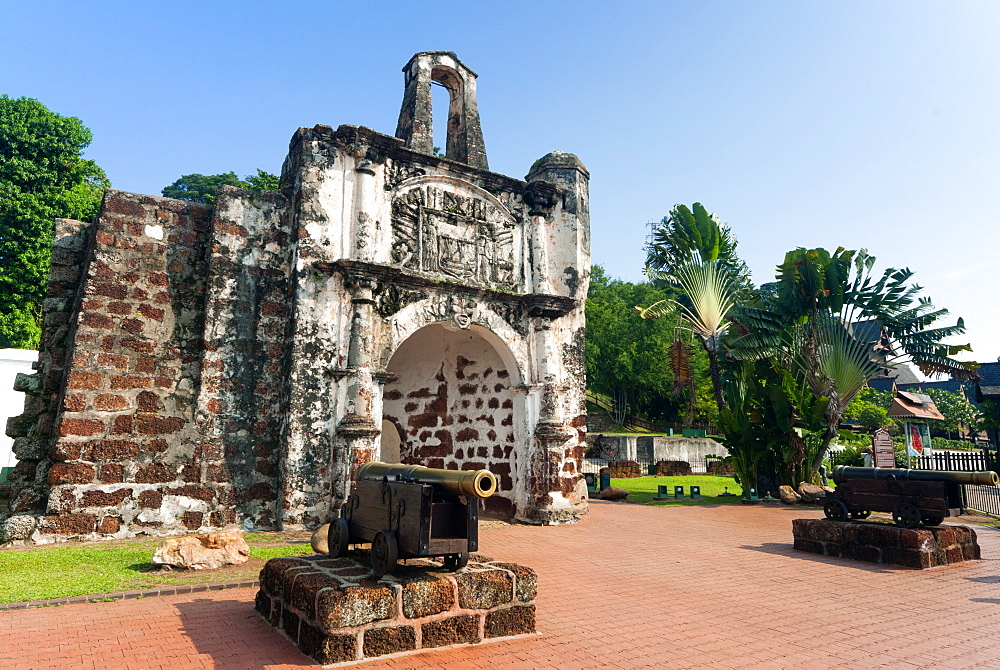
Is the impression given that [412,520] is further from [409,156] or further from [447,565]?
[409,156]

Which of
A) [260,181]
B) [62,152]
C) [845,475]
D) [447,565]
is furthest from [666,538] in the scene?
[260,181]

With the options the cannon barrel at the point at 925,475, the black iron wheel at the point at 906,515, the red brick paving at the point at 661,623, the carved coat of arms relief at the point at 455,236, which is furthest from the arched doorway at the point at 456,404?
the black iron wheel at the point at 906,515

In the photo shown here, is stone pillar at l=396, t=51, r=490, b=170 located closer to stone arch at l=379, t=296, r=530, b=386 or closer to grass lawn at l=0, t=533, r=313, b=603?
stone arch at l=379, t=296, r=530, b=386

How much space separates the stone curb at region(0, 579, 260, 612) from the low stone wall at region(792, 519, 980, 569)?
23.4ft

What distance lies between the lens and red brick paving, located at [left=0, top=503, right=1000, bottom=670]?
13.2 ft

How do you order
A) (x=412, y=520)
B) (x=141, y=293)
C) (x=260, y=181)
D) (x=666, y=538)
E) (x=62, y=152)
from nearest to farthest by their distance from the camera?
(x=412, y=520) < (x=141, y=293) < (x=666, y=538) < (x=62, y=152) < (x=260, y=181)

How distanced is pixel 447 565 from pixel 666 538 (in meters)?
5.75

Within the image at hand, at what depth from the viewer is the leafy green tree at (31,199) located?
2120 centimetres

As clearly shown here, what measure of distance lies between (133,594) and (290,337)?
446 cm

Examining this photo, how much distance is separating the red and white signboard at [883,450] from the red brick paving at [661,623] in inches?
281

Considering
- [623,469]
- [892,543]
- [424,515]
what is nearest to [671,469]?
[623,469]

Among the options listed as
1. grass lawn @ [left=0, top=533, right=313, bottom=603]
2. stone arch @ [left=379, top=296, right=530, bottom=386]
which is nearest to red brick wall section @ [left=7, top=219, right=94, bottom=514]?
grass lawn @ [left=0, top=533, right=313, bottom=603]

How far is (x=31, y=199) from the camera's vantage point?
2127cm

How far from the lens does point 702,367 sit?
1583 inches
